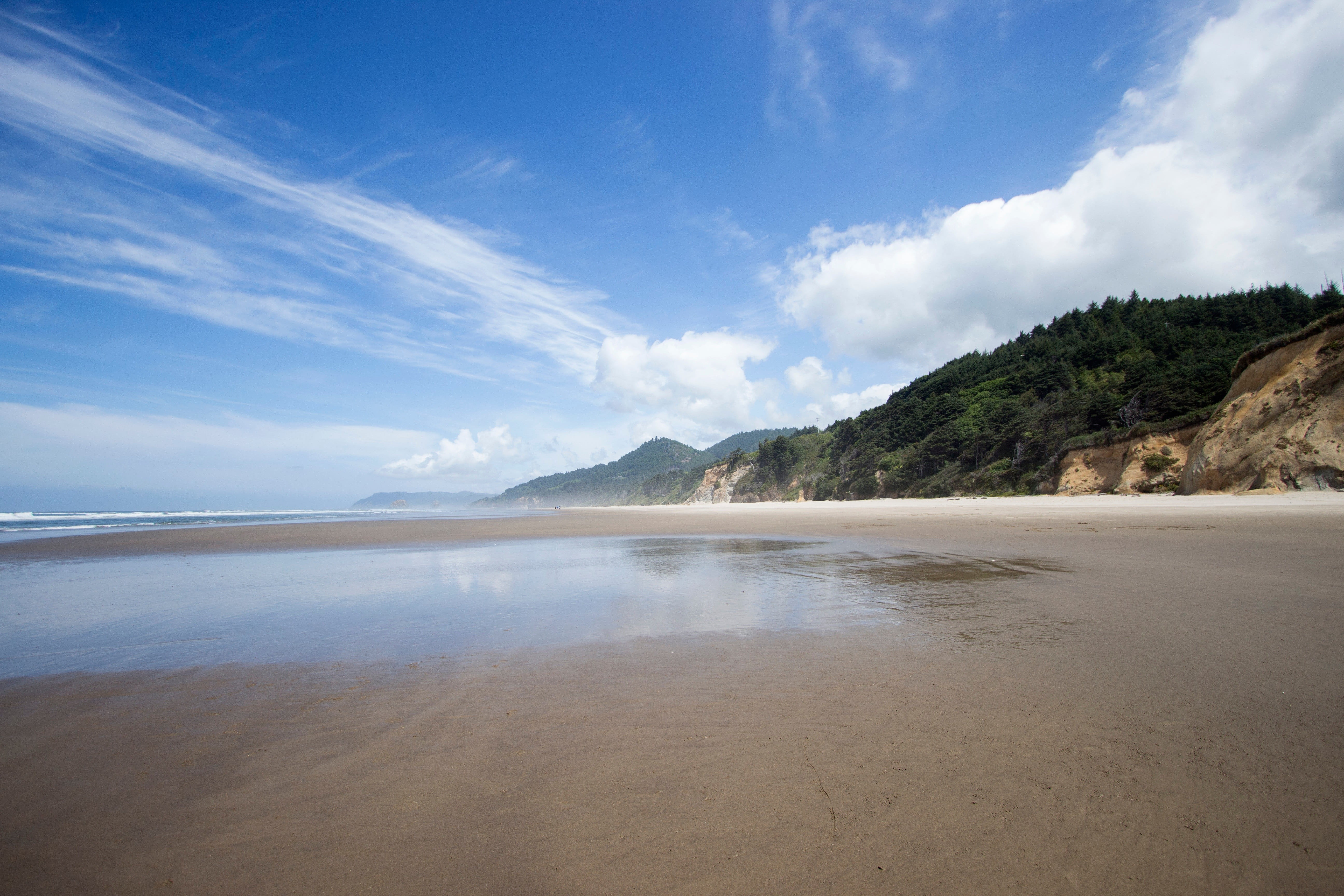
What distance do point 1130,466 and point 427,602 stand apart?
34.5 meters

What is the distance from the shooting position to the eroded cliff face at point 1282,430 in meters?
18.9

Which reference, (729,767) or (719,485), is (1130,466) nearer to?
(729,767)

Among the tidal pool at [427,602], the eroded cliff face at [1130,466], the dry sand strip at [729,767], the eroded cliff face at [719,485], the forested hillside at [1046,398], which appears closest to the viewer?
the dry sand strip at [729,767]

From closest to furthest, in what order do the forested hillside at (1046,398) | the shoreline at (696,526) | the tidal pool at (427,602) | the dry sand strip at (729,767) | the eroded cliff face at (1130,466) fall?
the dry sand strip at (729,767) < the tidal pool at (427,602) < the shoreline at (696,526) < the eroded cliff face at (1130,466) < the forested hillside at (1046,398)

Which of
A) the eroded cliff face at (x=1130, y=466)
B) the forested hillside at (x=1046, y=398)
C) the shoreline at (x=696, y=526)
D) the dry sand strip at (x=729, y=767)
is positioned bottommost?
the dry sand strip at (x=729, y=767)

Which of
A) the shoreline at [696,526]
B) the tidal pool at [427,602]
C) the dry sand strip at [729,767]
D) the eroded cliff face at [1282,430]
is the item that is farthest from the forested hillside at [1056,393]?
the dry sand strip at [729,767]

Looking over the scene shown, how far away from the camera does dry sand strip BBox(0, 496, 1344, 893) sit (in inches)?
90.0

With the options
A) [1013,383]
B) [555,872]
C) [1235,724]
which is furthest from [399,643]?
[1013,383]

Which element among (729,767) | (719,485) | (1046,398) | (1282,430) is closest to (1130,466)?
(1282,430)

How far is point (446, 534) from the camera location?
78.8 feet

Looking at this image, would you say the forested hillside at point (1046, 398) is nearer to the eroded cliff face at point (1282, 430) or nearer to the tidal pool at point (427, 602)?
the eroded cliff face at point (1282, 430)

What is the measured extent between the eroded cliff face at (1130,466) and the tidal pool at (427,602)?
2322cm

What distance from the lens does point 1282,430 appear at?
66.8 ft

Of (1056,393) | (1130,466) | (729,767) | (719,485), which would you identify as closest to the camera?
(729,767)
